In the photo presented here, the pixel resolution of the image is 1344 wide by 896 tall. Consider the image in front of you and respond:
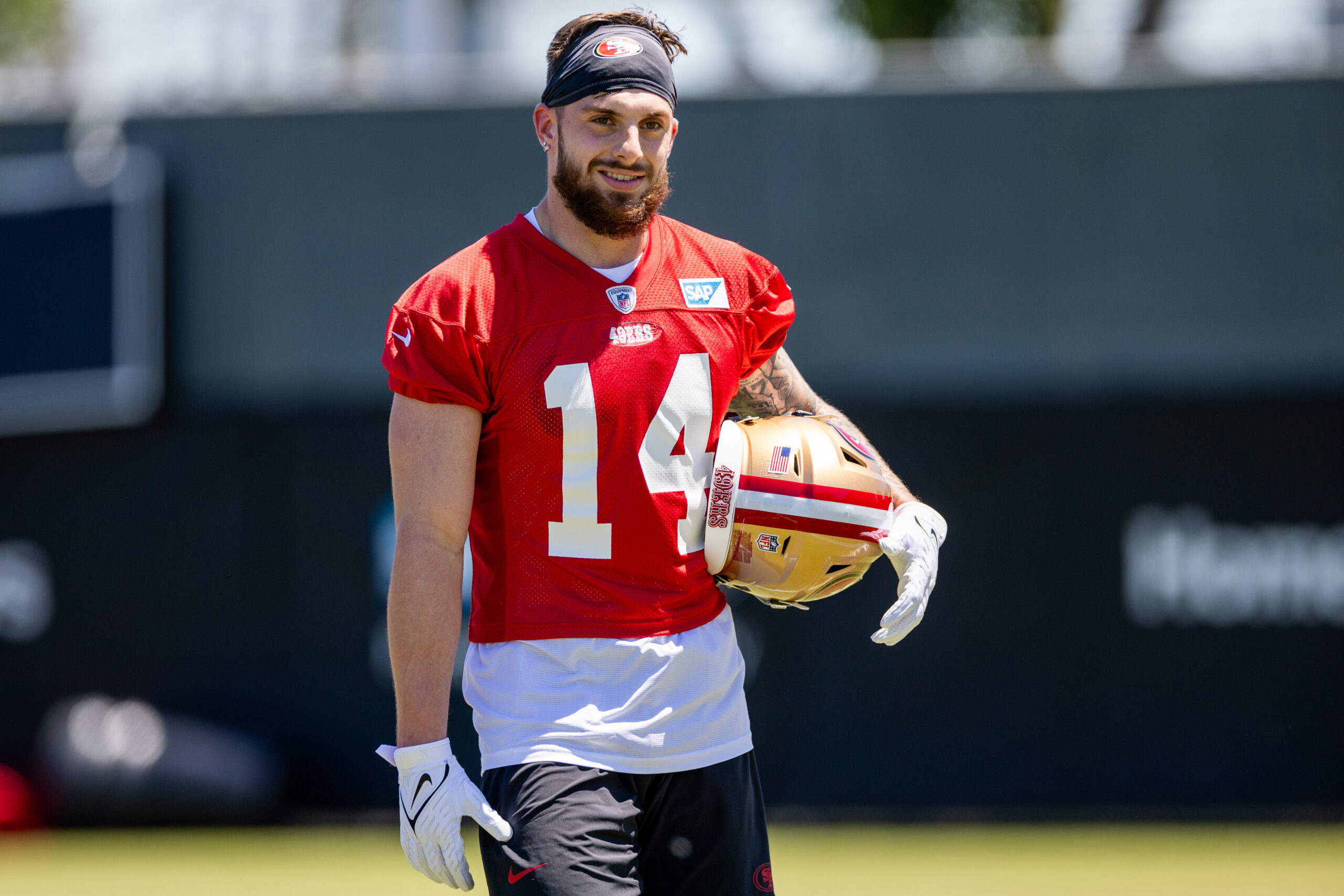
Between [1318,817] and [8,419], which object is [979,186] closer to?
[1318,817]

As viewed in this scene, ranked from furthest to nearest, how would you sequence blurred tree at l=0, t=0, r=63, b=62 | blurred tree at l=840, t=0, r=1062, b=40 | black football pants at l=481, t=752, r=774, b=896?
blurred tree at l=0, t=0, r=63, b=62 → blurred tree at l=840, t=0, r=1062, b=40 → black football pants at l=481, t=752, r=774, b=896

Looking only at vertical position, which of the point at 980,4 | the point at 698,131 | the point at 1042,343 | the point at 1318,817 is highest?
the point at 980,4

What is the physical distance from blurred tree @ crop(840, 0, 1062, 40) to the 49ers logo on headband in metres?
14.3

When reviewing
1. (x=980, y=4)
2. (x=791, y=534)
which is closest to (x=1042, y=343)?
(x=791, y=534)

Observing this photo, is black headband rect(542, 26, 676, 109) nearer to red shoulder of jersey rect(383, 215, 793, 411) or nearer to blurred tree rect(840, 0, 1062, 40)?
red shoulder of jersey rect(383, 215, 793, 411)

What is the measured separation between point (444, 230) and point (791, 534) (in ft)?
21.3

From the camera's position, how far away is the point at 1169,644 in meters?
8.96

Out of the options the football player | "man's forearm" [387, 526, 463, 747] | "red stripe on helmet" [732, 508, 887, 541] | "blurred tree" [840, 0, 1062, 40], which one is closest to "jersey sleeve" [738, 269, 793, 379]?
the football player

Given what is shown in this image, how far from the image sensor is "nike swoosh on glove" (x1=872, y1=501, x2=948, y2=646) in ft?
11.3

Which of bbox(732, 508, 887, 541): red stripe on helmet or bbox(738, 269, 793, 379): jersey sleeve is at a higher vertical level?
bbox(738, 269, 793, 379): jersey sleeve

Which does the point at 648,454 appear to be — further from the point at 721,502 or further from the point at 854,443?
the point at 854,443

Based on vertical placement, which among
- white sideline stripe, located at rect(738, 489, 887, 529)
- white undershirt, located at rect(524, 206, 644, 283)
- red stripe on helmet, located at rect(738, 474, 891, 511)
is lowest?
white sideline stripe, located at rect(738, 489, 887, 529)

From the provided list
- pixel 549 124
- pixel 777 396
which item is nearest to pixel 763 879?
pixel 777 396

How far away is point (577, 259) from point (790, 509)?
0.75 metres
